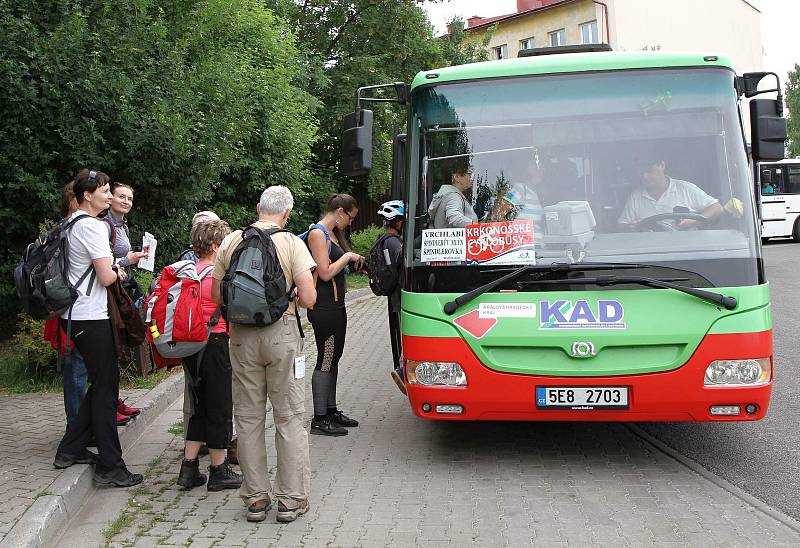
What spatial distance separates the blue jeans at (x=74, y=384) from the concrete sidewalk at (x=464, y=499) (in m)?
0.61

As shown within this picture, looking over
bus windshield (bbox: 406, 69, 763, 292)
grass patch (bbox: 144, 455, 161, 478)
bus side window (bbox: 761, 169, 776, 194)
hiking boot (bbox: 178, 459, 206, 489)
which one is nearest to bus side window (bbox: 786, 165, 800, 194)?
bus side window (bbox: 761, 169, 776, 194)

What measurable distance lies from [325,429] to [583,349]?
2.43m

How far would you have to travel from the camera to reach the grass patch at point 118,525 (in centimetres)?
506

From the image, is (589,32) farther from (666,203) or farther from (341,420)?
(666,203)

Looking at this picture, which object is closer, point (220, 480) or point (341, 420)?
point (220, 480)

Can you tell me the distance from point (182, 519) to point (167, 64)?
798cm

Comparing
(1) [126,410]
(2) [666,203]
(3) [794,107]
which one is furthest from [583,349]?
(3) [794,107]

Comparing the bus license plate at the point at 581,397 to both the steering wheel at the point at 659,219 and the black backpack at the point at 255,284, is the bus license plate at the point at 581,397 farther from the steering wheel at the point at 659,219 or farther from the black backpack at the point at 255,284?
the black backpack at the point at 255,284

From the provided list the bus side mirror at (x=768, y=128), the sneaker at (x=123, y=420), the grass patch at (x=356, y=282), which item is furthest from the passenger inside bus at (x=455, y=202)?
the grass patch at (x=356, y=282)

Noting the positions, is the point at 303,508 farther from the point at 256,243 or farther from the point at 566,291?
the point at 566,291

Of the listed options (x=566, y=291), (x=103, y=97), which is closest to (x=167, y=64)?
(x=103, y=97)

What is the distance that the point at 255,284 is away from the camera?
5.09m

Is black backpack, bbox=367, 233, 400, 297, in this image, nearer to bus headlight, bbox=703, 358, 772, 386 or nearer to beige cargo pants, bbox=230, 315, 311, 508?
beige cargo pants, bbox=230, 315, 311, 508

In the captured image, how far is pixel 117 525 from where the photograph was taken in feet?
17.1
